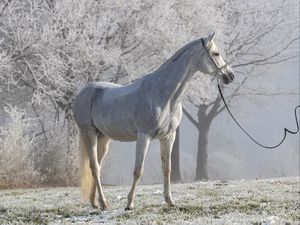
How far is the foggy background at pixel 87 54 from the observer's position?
17.8 meters

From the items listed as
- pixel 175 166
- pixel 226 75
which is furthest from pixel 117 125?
pixel 175 166

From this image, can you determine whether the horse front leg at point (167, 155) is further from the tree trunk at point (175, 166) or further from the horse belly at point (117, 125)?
the tree trunk at point (175, 166)

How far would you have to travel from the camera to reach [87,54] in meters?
18.4

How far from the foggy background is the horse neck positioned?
9104mm

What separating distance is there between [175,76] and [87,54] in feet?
34.5

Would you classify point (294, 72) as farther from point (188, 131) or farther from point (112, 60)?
point (112, 60)

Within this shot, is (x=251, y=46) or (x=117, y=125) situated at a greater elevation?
(x=251, y=46)

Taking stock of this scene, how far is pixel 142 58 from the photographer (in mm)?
21141

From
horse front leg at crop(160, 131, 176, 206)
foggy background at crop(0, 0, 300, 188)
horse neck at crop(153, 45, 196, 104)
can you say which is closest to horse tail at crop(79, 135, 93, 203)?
horse front leg at crop(160, 131, 176, 206)

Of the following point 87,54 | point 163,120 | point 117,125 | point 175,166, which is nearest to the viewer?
point 163,120

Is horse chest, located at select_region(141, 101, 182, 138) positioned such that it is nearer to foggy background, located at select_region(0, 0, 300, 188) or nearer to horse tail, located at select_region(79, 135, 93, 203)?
horse tail, located at select_region(79, 135, 93, 203)

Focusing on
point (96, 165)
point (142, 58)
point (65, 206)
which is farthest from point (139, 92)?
point (142, 58)

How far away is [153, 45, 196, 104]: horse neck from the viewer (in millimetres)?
8094

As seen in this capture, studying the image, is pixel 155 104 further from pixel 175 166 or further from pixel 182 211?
pixel 175 166
